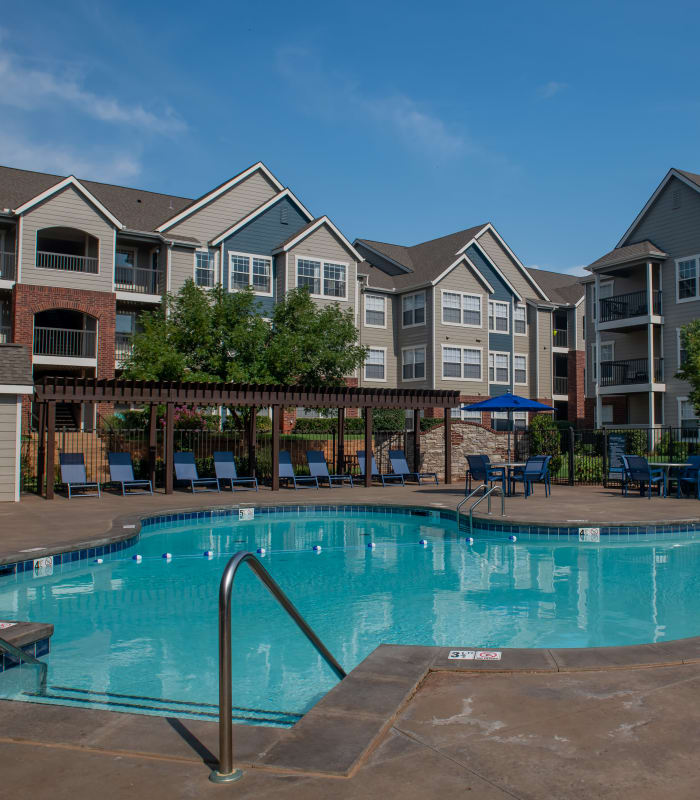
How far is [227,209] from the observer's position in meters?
30.9

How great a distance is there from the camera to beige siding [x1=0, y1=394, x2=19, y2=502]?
15.7 metres

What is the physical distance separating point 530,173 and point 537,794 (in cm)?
1657

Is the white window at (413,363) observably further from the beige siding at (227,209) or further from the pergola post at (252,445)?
the pergola post at (252,445)

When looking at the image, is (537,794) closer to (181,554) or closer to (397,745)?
(397,745)

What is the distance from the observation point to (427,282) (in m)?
34.3

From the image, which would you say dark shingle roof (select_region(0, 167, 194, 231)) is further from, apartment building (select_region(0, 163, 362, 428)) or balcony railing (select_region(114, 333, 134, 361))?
balcony railing (select_region(114, 333, 134, 361))

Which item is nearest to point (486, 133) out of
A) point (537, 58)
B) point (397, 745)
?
point (537, 58)

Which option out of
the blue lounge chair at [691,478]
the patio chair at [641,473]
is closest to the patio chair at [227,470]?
the patio chair at [641,473]

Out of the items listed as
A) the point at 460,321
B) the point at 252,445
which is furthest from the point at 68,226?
the point at 460,321

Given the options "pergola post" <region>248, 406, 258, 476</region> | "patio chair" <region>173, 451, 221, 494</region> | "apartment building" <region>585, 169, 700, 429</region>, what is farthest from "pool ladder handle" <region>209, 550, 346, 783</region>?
"apartment building" <region>585, 169, 700, 429</region>

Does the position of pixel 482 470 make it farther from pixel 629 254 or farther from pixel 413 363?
pixel 629 254

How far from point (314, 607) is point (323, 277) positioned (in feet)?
81.9

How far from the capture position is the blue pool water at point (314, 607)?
5750 millimetres

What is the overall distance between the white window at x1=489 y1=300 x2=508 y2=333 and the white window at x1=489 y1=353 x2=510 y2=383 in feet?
4.45
